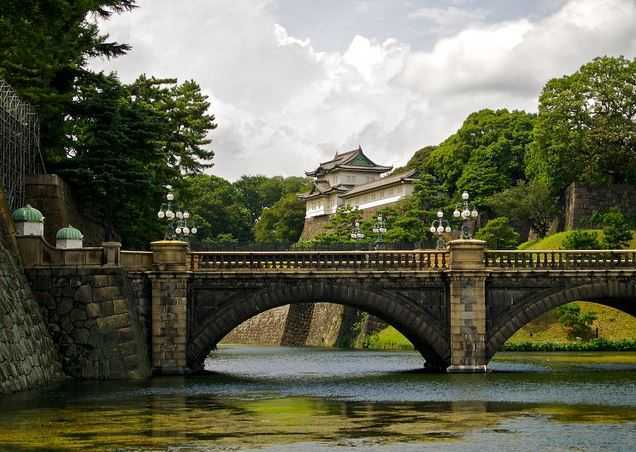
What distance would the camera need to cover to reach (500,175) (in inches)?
4825

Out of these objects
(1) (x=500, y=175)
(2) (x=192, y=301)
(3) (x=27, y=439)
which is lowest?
(3) (x=27, y=439)

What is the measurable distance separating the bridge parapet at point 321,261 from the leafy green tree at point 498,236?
47.4 meters

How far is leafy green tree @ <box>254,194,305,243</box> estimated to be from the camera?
559ft

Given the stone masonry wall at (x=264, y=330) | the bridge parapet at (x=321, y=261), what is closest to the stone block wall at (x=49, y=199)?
the bridge parapet at (x=321, y=261)

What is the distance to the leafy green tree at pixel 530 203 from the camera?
114m

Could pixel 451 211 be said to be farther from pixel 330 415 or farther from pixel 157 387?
pixel 330 415

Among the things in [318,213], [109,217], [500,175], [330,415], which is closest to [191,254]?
[109,217]

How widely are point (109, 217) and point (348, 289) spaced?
1684 centimetres

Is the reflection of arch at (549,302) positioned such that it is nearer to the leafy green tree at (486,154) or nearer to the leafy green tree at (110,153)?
the leafy green tree at (110,153)

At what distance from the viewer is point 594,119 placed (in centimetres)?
10275

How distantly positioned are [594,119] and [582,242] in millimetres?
15483

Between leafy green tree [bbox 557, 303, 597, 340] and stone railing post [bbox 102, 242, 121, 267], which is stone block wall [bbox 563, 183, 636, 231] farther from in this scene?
stone railing post [bbox 102, 242, 121, 267]

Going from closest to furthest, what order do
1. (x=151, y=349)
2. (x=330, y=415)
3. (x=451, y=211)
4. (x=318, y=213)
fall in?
(x=330, y=415), (x=151, y=349), (x=451, y=211), (x=318, y=213)

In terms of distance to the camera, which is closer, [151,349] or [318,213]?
[151,349]
